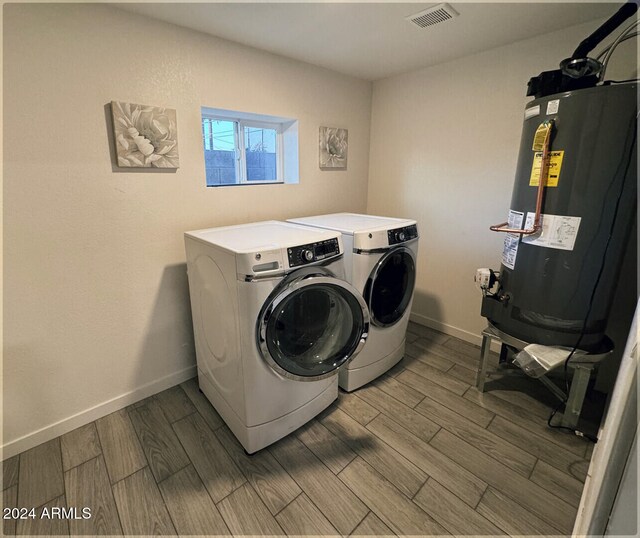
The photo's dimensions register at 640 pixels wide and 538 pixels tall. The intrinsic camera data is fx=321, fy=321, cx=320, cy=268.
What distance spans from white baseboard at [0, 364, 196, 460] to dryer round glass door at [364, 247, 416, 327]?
4.05 feet

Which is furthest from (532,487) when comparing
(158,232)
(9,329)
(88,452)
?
(9,329)

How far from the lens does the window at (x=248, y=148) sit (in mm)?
2129

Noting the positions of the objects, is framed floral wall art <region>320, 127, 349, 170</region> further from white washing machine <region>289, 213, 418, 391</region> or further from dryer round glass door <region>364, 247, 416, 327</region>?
dryer round glass door <region>364, 247, 416, 327</region>

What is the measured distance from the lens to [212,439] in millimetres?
1598

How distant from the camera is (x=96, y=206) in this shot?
1.57 m

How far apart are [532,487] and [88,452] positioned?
6.59 feet

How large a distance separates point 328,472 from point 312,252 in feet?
3.22

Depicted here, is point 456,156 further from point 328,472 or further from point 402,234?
point 328,472

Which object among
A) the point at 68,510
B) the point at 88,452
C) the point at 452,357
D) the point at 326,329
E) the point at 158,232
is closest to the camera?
the point at 68,510

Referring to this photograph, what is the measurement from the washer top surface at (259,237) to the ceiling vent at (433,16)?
1.18 meters

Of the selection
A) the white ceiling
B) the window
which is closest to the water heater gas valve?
the white ceiling

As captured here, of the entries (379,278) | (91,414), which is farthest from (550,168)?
(91,414)

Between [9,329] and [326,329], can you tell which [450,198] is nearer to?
[326,329]

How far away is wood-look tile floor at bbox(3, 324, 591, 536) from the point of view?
1.22 metres
